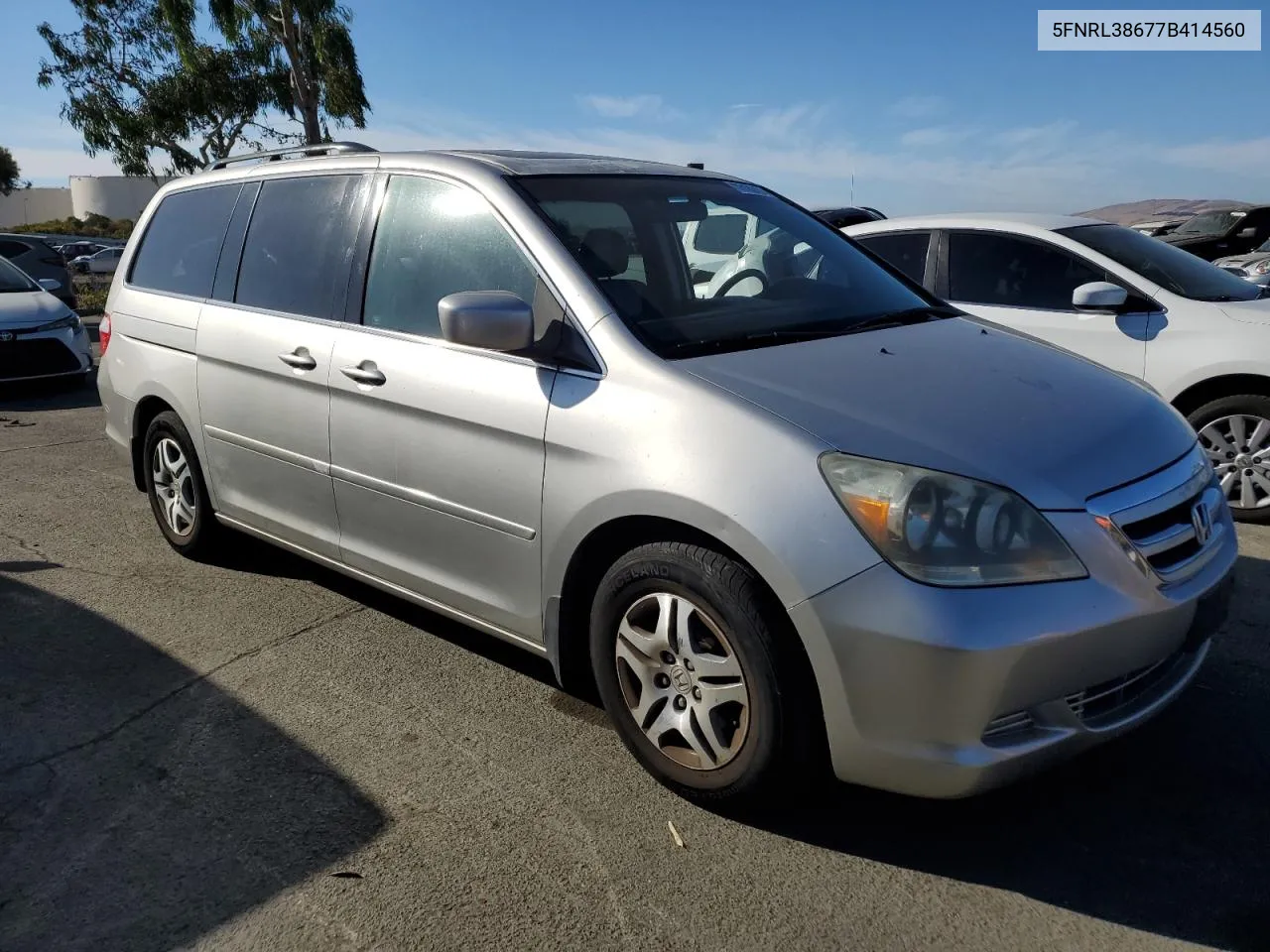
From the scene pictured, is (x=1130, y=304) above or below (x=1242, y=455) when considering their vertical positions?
above

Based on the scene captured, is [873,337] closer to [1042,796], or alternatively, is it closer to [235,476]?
[1042,796]

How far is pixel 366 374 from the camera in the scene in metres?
3.62

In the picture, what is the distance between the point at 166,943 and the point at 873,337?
8.29 feet

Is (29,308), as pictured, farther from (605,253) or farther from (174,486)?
(605,253)

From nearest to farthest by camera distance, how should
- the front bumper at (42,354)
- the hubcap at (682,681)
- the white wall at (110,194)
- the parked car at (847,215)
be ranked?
1. the hubcap at (682,681)
2. the parked car at (847,215)
3. the front bumper at (42,354)
4. the white wall at (110,194)

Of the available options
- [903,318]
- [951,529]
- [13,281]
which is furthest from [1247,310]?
[13,281]

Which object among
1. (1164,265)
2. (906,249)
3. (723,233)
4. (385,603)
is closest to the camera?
(723,233)

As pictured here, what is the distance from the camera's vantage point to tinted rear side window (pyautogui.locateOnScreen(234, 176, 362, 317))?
13.0 feet

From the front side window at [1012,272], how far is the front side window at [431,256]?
3.78m

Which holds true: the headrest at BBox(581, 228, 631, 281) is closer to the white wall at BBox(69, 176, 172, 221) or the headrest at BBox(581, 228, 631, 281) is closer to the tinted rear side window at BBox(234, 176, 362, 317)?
the tinted rear side window at BBox(234, 176, 362, 317)

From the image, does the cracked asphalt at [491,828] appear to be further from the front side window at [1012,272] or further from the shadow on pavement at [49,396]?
the shadow on pavement at [49,396]

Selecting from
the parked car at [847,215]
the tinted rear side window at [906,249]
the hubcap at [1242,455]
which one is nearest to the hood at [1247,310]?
the hubcap at [1242,455]

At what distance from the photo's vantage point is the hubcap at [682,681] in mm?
2717

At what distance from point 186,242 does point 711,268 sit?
2622 mm
